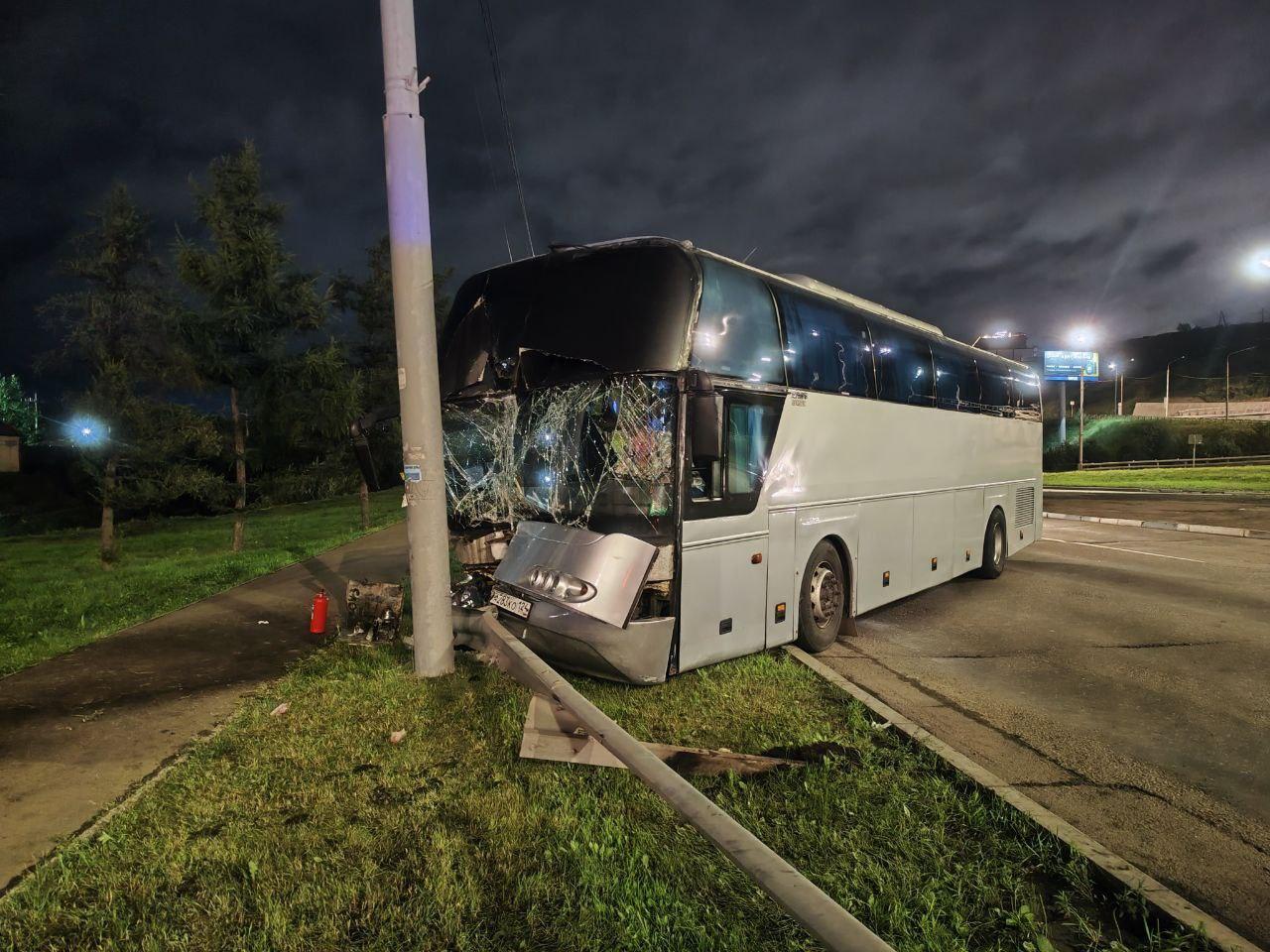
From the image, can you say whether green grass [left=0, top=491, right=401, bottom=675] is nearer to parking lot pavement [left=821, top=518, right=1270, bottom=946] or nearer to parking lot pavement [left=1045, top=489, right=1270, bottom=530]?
parking lot pavement [left=821, top=518, right=1270, bottom=946]

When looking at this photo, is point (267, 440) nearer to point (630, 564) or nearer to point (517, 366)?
point (517, 366)

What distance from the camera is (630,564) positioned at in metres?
5.27

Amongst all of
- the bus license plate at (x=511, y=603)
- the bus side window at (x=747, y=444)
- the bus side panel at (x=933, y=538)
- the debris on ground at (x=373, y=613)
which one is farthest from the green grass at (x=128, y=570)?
the bus side panel at (x=933, y=538)

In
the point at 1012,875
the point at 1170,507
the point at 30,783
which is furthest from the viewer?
the point at 1170,507

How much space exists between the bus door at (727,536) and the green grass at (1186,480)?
3514 cm

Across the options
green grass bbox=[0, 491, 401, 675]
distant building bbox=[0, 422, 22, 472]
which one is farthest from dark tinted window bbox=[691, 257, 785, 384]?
distant building bbox=[0, 422, 22, 472]

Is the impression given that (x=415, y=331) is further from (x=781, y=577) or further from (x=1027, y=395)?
(x=1027, y=395)

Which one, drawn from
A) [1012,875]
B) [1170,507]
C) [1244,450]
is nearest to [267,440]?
[1012,875]

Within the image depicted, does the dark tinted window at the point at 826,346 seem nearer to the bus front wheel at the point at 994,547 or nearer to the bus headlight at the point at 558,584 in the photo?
the bus headlight at the point at 558,584

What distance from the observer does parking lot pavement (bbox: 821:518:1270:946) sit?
12.6 feet

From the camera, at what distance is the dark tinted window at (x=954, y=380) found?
9.91 metres

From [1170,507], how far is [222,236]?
3001 centimetres

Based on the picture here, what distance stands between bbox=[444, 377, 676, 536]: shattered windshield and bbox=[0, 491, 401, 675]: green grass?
4.57 metres

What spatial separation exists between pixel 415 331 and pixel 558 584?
7.86 ft
